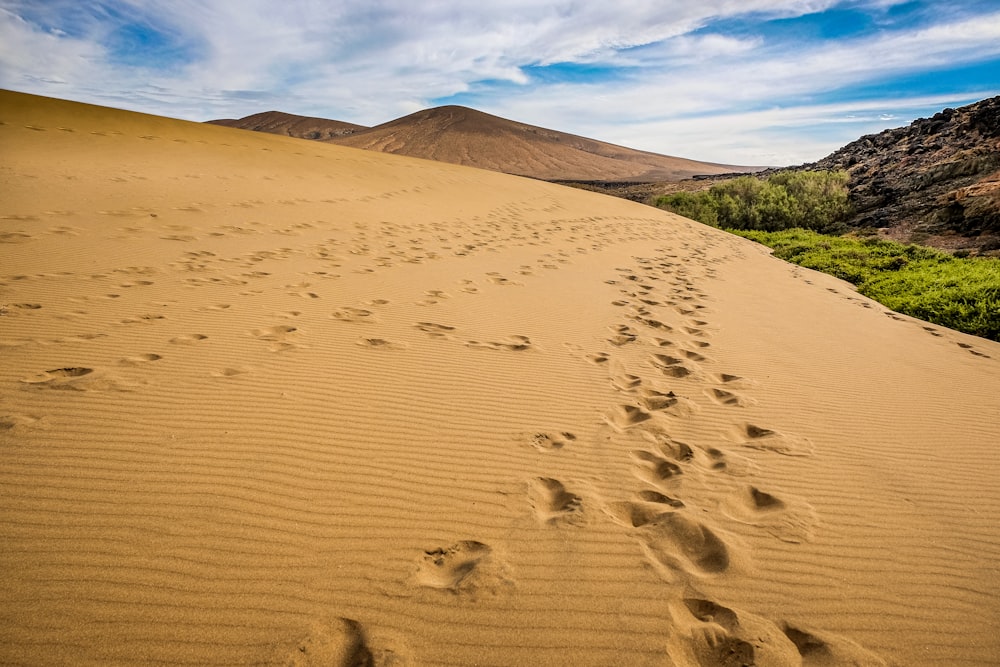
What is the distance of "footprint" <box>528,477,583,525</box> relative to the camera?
2.20m

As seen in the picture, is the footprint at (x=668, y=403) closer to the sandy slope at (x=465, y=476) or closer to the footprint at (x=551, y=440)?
the sandy slope at (x=465, y=476)

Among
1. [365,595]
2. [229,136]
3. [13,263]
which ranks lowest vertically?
[365,595]

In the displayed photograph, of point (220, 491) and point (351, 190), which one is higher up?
point (351, 190)

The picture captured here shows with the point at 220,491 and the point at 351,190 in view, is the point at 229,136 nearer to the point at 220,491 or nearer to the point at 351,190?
the point at 351,190

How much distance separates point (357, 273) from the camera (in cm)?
630

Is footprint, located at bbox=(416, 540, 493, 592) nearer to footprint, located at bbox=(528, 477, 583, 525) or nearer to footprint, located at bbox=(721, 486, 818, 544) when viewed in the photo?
footprint, located at bbox=(528, 477, 583, 525)

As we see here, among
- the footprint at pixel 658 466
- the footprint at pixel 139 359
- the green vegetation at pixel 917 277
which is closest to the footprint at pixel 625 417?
the footprint at pixel 658 466

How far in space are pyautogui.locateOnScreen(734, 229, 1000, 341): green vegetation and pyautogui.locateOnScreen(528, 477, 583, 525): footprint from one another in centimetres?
737

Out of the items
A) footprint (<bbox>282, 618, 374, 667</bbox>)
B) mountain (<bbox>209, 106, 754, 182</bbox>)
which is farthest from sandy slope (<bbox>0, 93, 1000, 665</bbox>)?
mountain (<bbox>209, 106, 754, 182</bbox>)

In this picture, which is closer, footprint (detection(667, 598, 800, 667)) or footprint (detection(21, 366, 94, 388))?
footprint (detection(667, 598, 800, 667))

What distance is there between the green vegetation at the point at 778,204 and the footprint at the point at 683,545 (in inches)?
768

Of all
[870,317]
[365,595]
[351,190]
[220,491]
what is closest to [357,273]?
[220,491]

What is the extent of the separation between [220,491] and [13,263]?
501 centimetres

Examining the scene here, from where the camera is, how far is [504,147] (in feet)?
316
